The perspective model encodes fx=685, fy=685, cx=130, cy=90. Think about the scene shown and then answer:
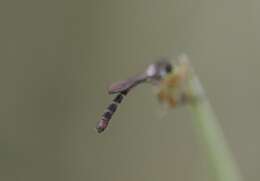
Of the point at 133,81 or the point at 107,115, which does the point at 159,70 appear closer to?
the point at 133,81

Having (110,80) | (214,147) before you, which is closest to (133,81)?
(214,147)

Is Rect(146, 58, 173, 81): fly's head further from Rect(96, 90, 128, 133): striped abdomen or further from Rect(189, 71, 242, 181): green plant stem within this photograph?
Rect(189, 71, 242, 181): green plant stem

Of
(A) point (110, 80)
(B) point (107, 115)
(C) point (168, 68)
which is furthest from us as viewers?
(A) point (110, 80)

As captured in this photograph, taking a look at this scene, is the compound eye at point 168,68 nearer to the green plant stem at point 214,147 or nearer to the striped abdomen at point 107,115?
the striped abdomen at point 107,115

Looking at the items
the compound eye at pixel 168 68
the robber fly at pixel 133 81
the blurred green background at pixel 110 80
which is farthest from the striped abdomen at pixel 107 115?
the blurred green background at pixel 110 80

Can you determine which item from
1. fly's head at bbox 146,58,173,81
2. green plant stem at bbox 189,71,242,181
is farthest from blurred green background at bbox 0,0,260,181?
green plant stem at bbox 189,71,242,181

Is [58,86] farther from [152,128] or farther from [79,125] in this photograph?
[152,128]
